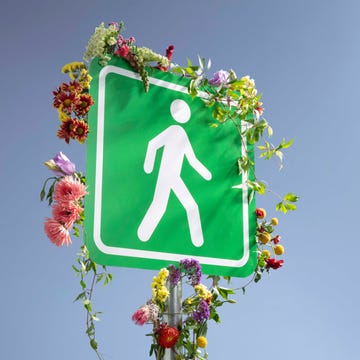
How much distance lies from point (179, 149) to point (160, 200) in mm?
121

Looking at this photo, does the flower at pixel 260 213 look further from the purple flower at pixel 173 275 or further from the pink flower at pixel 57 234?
the pink flower at pixel 57 234

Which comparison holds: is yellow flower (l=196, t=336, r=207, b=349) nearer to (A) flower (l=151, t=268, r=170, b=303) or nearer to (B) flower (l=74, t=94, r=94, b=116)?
(A) flower (l=151, t=268, r=170, b=303)

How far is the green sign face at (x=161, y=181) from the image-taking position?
1.04m

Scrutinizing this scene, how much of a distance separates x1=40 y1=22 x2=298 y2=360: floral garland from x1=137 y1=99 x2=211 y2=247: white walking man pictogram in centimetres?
7

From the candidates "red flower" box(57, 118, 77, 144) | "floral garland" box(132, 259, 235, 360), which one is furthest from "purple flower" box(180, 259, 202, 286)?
"red flower" box(57, 118, 77, 144)

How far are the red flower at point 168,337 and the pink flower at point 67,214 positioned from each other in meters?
0.26

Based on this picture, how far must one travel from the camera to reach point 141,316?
1.06m

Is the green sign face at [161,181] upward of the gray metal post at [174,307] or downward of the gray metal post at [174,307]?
upward

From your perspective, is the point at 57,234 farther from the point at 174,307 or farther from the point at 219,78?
the point at 219,78

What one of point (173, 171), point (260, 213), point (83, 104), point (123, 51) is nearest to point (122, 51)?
point (123, 51)

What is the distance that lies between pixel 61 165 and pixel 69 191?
0.06 m

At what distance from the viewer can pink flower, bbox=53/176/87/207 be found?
1.00 metres

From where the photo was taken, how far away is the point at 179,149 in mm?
1178

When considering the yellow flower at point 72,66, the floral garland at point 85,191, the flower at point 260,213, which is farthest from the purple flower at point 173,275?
the yellow flower at point 72,66
